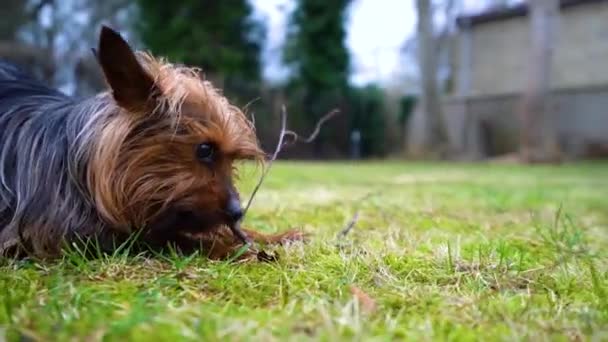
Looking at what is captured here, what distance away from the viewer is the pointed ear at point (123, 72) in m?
2.15

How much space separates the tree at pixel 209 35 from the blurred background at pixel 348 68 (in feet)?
0.12

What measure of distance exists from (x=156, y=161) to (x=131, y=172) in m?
0.09

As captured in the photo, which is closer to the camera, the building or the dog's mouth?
the dog's mouth

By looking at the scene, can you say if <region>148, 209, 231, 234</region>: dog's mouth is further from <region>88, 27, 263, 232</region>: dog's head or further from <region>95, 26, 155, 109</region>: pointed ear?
<region>95, 26, 155, 109</region>: pointed ear

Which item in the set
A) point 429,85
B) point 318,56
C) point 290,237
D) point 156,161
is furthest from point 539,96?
point 156,161

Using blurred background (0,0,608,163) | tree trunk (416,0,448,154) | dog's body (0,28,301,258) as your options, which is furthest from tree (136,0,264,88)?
dog's body (0,28,301,258)

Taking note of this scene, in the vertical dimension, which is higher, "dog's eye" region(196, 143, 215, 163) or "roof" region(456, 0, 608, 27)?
"roof" region(456, 0, 608, 27)

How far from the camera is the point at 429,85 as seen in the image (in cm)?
1939

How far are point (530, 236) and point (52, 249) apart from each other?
→ 2.31m

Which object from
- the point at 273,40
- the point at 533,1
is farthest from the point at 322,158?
the point at 533,1

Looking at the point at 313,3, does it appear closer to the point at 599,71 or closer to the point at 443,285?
the point at 599,71

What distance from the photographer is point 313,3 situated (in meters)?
21.0

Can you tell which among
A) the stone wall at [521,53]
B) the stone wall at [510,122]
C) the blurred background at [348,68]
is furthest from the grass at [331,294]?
the stone wall at [521,53]

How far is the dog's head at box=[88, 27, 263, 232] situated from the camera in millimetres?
2270
